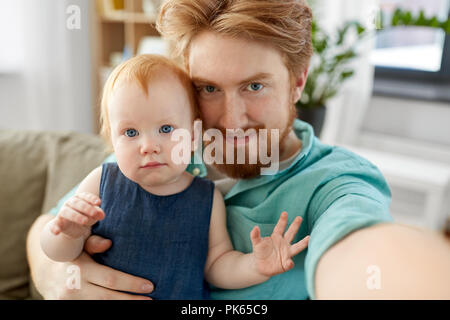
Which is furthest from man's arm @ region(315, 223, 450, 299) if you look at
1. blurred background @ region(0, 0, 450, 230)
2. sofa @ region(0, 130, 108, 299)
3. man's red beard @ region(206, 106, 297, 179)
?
blurred background @ region(0, 0, 450, 230)

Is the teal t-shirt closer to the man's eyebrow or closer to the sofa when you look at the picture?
the man's eyebrow

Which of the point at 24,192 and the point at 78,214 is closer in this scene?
the point at 78,214

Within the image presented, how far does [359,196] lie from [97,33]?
2.13 meters

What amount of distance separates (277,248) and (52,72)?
1714mm

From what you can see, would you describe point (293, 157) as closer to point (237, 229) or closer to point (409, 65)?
point (237, 229)

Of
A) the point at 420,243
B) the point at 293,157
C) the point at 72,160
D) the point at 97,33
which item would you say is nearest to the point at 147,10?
the point at 97,33

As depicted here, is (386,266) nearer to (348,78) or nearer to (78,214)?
(78,214)

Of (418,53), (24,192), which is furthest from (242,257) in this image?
(418,53)

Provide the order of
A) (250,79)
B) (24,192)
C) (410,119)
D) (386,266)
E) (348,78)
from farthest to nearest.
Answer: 1. (410,119)
2. (348,78)
3. (24,192)
4. (250,79)
5. (386,266)

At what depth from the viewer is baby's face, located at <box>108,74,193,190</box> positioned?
38 centimetres

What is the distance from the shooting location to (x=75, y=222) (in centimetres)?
39

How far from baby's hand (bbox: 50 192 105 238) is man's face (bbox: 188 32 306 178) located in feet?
0.48

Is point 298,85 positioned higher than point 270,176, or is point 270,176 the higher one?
point 298,85

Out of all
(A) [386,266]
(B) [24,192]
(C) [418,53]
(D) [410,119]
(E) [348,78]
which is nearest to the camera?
(A) [386,266]
